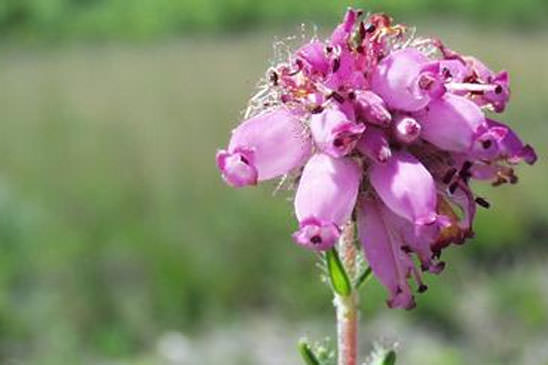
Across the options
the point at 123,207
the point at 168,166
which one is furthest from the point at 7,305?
the point at 168,166

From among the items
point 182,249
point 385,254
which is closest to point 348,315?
point 385,254

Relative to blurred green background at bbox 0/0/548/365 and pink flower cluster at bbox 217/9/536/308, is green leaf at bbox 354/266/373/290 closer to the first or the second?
pink flower cluster at bbox 217/9/536/308

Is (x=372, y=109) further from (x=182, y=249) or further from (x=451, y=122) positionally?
(x=182, y=249)

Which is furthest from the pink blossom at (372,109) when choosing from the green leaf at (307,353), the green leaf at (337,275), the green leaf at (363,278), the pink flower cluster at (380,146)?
the green leaf at (307,353)

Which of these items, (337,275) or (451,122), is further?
(337,275)

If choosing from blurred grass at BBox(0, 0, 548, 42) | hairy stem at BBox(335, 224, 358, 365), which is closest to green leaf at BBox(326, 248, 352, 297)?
hairy stem at BBox(335, 224, 358, 365)

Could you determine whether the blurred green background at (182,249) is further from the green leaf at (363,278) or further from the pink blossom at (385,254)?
the pink blossom at (385,254)

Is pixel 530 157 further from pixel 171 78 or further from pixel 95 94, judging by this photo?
pixel 171 78

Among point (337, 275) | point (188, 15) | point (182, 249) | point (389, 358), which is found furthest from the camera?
point (188, 15)
